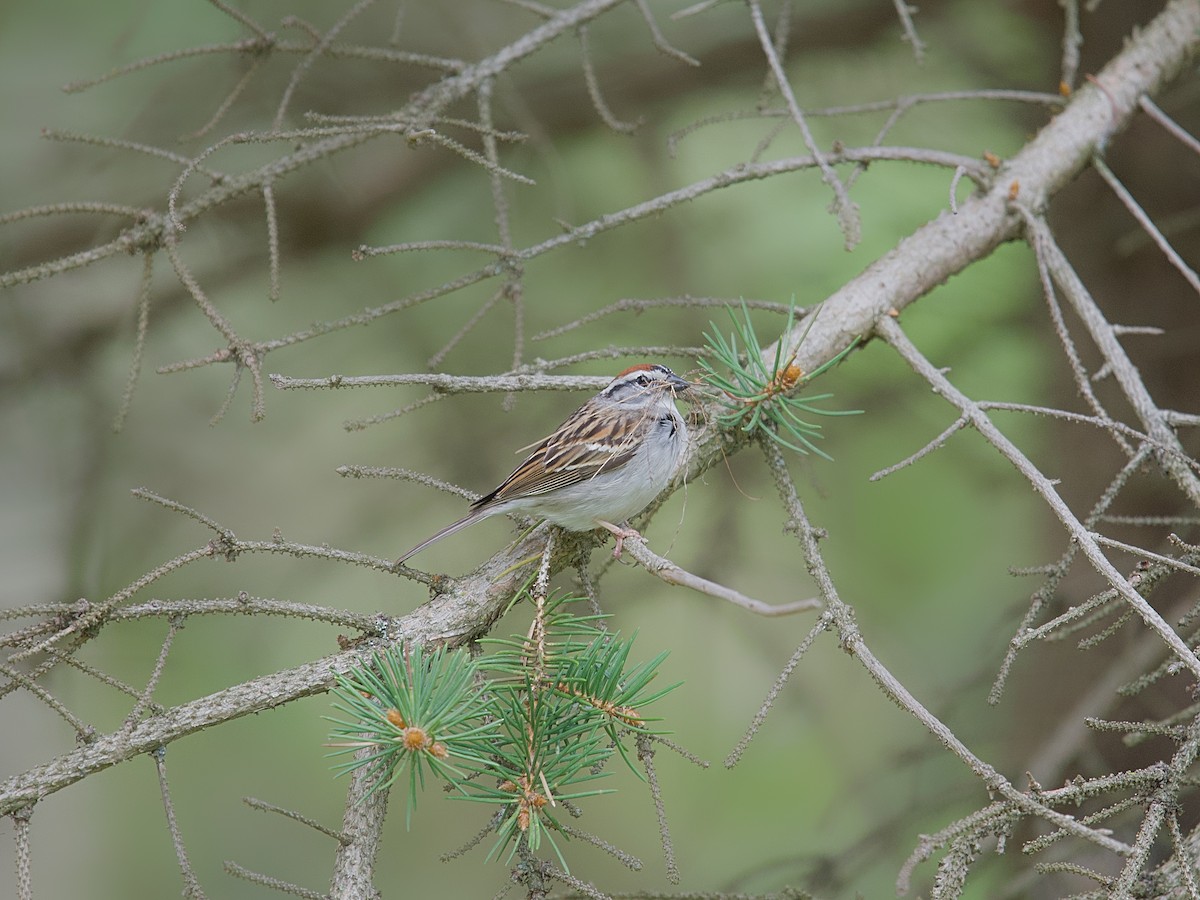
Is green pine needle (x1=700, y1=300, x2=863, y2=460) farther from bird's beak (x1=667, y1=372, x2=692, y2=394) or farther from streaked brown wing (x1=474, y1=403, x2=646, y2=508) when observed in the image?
streaked brown wing (x1=474, y1=403, x2=646, y2=508)

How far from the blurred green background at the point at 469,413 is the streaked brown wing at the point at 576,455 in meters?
1.17

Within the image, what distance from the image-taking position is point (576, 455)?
237 centimetres

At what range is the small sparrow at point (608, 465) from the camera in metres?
2.13

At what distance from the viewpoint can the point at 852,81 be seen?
4.08 metres

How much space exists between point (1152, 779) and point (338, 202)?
3385mm

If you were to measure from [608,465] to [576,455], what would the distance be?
11 cm

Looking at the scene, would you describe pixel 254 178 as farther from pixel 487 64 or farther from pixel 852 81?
pixel 852 81

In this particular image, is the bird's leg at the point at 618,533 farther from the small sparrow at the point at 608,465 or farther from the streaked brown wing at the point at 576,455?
the streaked brown wing at the point at 576,455

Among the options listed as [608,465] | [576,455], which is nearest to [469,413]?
[576,455]

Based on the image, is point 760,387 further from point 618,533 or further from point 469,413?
point 469,413

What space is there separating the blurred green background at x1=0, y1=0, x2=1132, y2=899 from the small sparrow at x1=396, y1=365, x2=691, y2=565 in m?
1.24

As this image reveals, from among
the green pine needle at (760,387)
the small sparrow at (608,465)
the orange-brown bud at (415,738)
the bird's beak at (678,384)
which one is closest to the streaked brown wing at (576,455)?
the small sparrow at (608,465)

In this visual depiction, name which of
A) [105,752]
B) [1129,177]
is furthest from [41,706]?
[1129,177]

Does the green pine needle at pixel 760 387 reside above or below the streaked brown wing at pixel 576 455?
below
